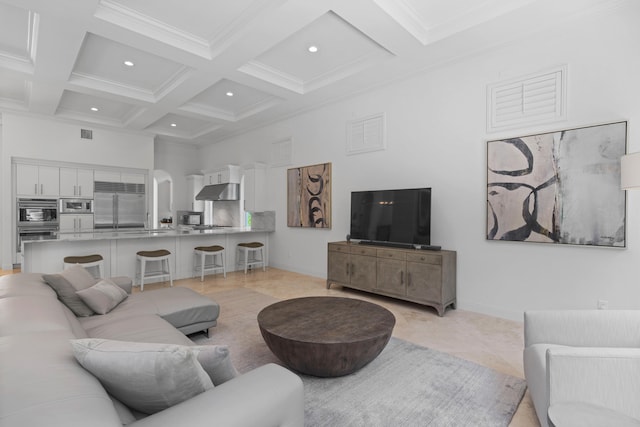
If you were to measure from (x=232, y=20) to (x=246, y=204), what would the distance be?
4311 mm

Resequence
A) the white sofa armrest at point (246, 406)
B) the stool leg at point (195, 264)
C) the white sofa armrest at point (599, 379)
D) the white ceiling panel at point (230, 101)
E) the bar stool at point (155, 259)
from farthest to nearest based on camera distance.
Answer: the stool leg at point (195, 264), the white ceiling panel at point (230, 101), the bar stool at point (155, 259), the white sofa armrest at point (599, 379), the white sofa armrest at point (246, 406)

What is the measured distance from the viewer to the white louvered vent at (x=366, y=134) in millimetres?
4848

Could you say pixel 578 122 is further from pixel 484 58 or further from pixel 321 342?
pixel 321 342

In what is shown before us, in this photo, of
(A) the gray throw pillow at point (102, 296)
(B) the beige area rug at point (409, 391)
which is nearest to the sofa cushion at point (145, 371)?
(B) the beige area rug at point (409, 391)

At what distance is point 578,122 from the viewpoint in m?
3.21

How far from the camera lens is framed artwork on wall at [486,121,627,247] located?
9.88 feet

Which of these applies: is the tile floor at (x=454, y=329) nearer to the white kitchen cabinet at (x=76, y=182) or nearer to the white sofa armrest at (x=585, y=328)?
the white sofa armrest at (x=585, y=328)

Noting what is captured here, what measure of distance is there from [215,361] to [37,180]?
7.64 meters

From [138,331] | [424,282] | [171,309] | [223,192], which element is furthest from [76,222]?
[424,282]

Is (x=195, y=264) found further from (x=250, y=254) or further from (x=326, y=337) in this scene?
(x=326, y=337)

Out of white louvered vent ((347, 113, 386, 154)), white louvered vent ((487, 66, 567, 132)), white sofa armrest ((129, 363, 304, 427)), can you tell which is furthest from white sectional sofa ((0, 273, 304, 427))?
white louvered vent ((347, 113, 386, 154))

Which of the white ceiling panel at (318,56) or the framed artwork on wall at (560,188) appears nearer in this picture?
the framed artwork on wall at (560,188)

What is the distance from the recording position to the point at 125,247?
5.07m

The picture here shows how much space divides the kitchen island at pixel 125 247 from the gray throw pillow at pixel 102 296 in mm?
2114
